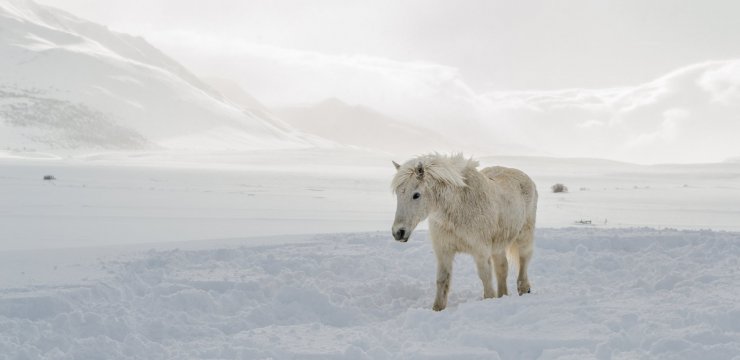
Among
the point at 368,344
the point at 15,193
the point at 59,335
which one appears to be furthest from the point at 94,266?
the point at 15,193

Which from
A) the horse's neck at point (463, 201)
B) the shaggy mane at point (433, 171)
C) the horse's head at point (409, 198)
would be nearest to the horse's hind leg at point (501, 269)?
the horse's neck at point (463, 201)

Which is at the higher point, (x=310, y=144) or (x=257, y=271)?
(x=310, y=144)

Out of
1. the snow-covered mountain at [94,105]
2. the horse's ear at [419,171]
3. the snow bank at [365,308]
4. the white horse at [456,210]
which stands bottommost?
the snow bank at [365,308]

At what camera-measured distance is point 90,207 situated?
16.0 meters

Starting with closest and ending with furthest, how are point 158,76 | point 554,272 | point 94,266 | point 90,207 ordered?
point 94,266, point 554,272, point 90,207, point 158,76

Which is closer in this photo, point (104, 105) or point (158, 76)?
point (104, 105)

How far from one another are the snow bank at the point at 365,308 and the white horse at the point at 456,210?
73cm

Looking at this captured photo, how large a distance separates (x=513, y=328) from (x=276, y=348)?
210cm

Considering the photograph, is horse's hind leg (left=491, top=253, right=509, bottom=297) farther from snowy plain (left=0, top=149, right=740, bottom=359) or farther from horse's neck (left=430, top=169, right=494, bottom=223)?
horse's neck (left=430, top=169, right=494, bottom=223)

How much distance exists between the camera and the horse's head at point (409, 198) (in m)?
6.34

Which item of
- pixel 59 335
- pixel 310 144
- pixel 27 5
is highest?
pixel 27 5

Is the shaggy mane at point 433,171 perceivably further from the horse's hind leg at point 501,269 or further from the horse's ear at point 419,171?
the horse's hind leg at point 501,269

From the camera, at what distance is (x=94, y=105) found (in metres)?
99.3

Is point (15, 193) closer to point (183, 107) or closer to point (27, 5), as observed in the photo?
point (183, 107)
